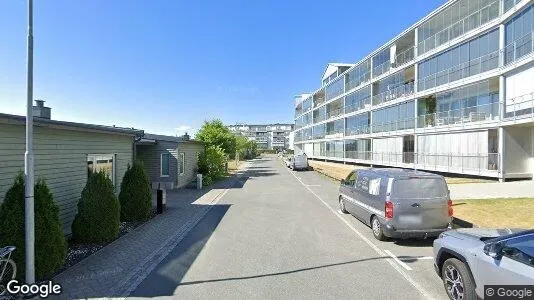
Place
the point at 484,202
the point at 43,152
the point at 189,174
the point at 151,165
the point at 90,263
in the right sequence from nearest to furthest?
the point at 90,263, the point at 43,152, the point at 484,202, the point at 151,165, the point at 189,174

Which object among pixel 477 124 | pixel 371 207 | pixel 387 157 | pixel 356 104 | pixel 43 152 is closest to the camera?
pixel 43 152

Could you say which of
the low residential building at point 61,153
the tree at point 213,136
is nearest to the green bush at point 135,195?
the low residential building at point 61,153

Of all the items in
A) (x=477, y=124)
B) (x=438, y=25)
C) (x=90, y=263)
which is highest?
(x=438, y=25)

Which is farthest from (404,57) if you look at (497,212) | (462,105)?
(497,212)

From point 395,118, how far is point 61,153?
29968 millimetres

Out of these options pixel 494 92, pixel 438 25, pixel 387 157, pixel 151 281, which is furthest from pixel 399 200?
pixel 387 157

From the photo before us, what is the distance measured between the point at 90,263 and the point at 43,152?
288cm

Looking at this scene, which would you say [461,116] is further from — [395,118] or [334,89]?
[334,89]

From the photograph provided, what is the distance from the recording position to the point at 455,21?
24.8m

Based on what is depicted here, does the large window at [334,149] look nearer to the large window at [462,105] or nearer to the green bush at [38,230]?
the large window at [462,105]

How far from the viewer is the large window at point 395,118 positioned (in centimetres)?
2995

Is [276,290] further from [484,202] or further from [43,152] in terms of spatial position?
[484,202]

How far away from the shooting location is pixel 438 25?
2692cm

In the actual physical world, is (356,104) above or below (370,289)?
above
